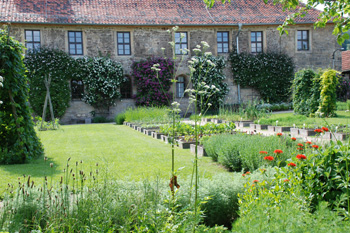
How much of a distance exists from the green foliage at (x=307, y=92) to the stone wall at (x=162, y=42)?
654 centimetres

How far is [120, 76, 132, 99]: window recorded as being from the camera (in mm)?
20344

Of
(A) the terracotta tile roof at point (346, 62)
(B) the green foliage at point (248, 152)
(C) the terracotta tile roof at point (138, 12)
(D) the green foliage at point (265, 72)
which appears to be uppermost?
(C) the terracotta tile roof at point (138, 12)

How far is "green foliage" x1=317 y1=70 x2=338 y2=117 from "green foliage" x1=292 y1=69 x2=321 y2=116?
1.49 feet

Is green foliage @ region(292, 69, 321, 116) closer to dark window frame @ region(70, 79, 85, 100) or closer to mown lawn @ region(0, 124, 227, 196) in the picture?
mown lawn @ region(0, 124, 227, 196)

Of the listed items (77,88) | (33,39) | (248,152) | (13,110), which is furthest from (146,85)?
(248,152)

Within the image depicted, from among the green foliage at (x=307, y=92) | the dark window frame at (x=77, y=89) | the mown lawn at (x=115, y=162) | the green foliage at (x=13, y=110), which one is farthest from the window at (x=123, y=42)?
the green foliage at (x=13, y=110)

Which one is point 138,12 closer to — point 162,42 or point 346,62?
point 162,42

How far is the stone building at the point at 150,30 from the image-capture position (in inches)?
734

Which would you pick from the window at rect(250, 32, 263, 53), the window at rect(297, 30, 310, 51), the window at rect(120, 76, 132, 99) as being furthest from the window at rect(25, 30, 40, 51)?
the window at rect(297, 30, 310, 51)

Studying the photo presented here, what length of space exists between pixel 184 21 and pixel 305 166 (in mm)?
18104

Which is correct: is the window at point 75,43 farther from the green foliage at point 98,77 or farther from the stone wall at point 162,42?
the green foliage at point 98,77

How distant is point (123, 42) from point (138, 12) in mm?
2295

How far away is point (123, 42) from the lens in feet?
65.2

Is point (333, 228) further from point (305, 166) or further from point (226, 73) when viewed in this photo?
point (226, 73)
